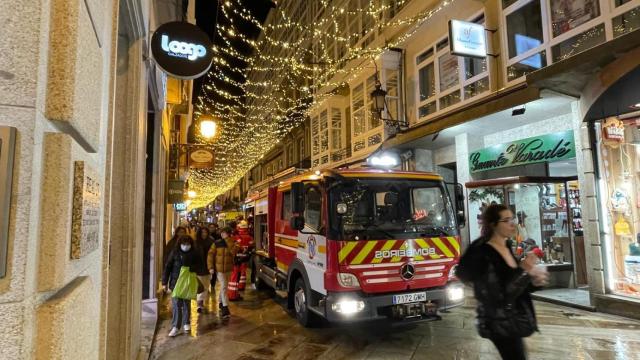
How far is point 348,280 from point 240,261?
484 centimetres

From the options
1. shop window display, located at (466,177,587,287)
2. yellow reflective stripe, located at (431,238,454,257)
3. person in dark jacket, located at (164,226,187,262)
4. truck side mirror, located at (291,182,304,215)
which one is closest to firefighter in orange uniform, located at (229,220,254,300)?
person in dark jacket, located at (164,226,187,262)

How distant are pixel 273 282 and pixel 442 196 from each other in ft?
15.2

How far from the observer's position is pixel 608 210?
319 inches

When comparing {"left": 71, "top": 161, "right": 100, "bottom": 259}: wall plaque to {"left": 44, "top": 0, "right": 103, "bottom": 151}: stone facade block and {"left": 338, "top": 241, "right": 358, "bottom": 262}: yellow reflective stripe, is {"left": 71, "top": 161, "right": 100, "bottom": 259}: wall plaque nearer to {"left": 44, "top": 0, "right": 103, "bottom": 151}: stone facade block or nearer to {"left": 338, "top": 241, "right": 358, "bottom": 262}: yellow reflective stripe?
{"left": 44, "top": 0, "right": 103, "bottom": 151}: stone facade block

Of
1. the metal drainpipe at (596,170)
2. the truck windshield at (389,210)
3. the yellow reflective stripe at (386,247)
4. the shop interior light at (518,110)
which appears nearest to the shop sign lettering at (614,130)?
the metal drainpipe at (596,170)

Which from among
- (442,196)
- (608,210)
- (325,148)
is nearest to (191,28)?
(442,196)

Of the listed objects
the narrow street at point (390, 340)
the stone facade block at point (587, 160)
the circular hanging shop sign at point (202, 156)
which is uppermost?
the circular hanging shop sign at point (202, 156)

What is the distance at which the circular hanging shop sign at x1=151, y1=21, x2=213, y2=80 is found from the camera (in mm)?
5652

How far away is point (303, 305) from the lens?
7.23 meters

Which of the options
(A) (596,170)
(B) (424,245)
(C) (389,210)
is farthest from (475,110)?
(B) (424,245)

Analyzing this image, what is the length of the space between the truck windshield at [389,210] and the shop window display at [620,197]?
3.81m

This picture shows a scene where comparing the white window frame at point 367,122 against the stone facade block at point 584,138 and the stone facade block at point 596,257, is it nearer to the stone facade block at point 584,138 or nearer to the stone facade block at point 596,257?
the stone facade block at point 584,138

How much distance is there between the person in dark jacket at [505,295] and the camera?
3.02 m

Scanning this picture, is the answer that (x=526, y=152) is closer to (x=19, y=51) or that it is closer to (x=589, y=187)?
(x=589, y=187)
